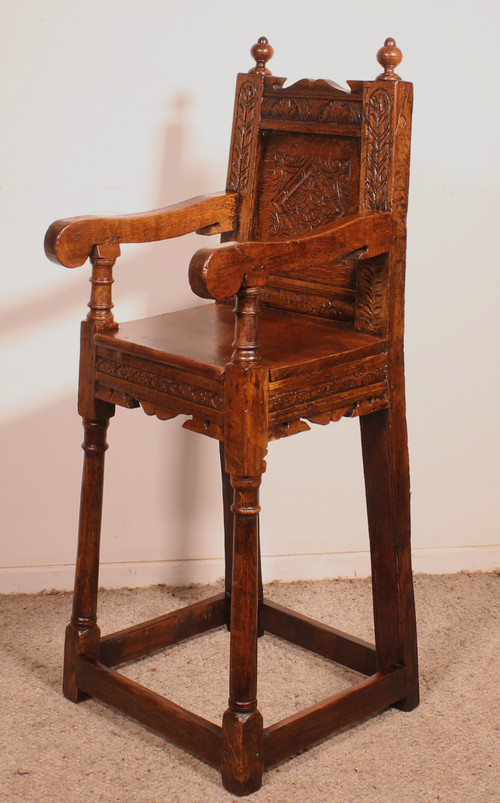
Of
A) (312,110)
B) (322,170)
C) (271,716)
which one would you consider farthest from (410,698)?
(312,110)

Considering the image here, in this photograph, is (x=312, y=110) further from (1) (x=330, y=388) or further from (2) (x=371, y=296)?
(1) (x=330, y=388)

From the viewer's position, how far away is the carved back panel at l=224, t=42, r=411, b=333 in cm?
193

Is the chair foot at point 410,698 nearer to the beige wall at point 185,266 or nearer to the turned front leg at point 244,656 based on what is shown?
the turned front leg at point 244,656

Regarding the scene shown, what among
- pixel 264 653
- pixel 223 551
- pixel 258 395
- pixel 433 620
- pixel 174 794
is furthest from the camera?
pixel 223 551

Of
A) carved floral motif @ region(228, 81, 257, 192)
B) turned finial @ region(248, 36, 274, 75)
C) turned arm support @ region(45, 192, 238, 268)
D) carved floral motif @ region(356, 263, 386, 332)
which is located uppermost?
turned finial @ region(248, 36, 274, 75)

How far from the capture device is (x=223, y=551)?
2.74m

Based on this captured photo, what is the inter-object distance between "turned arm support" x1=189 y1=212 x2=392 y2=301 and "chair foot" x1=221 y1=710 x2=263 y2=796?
2.33ft

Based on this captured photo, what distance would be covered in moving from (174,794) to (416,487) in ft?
3.79

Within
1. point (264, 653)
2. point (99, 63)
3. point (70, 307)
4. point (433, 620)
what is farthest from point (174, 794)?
point (99, 63)

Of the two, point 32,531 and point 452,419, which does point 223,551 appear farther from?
point 452,419

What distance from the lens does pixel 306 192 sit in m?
2.08

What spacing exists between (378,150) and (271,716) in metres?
1.07

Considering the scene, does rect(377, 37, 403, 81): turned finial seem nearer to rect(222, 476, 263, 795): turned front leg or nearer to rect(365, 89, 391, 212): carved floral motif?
rect(365, 89, 391, 212): carved floral motif

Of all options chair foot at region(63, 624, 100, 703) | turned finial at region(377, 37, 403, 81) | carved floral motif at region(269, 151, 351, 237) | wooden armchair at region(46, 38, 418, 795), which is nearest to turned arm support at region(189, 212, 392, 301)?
wooden armchair at region(46, 38, 418, 795)
